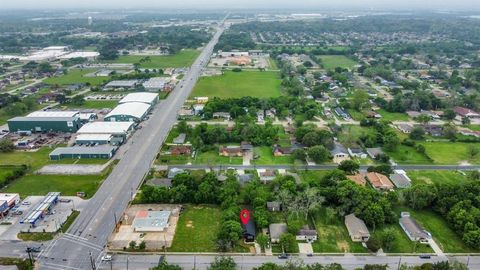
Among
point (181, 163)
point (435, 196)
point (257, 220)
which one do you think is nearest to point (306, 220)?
point (257, 220)

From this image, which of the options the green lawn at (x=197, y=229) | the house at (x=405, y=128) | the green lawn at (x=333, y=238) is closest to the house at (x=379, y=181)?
the green lawn at (x=333, y=238)

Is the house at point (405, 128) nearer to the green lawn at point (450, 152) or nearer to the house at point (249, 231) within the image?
the green lawn at point (450, 152)

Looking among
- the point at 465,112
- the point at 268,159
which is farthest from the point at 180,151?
the point at 465,112

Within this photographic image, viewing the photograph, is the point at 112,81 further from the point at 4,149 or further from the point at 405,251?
the point at 405,251

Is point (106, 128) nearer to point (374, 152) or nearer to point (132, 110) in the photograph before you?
point (132, 110)

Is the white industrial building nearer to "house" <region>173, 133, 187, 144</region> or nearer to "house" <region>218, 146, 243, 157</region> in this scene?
"house" <region>173, 133, 187, 144</region>
